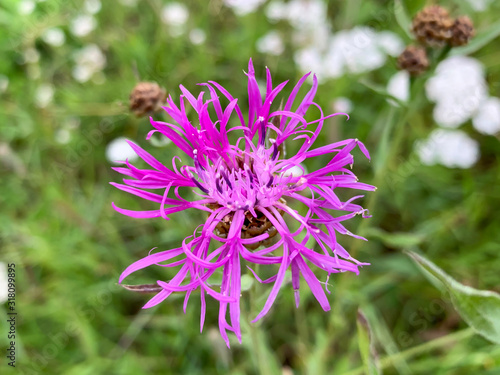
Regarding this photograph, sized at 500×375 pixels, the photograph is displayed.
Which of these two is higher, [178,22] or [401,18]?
[401,18]

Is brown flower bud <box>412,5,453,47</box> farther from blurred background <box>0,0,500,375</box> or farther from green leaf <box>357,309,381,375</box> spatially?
green leaf <box>357,309,381,375</box>

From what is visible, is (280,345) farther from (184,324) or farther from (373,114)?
(373,114)

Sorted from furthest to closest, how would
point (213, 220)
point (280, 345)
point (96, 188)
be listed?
point (96, 188) → point (280, 345) → point (213, 220)

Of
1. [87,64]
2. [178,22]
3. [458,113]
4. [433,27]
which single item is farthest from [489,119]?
[87,64]

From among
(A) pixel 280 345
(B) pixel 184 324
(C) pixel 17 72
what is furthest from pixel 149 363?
(C) pixel 17 72

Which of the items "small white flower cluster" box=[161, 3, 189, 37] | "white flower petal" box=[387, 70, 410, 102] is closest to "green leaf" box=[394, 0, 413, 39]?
"white flower petal" box=[387, 70, 410, 102]

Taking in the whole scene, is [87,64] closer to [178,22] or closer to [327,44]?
[178,22]

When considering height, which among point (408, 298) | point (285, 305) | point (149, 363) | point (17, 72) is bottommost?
point (149, 363)
